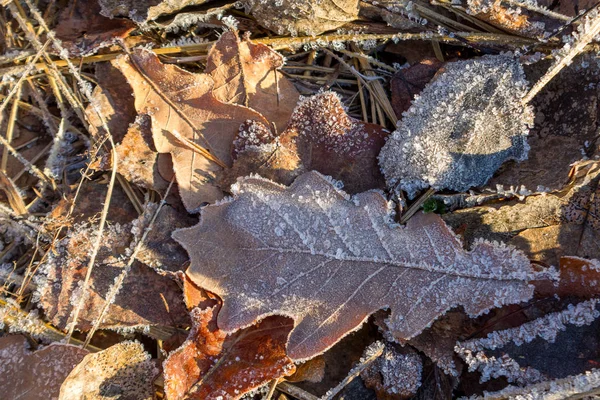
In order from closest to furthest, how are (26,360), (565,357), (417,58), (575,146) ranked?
1. (565,357)
2. (575,146)
3. (26,360)
4. (417,58)

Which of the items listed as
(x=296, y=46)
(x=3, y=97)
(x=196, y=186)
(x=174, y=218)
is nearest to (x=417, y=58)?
(x=296, y=46)

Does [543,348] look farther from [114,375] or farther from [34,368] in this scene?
[34,368]

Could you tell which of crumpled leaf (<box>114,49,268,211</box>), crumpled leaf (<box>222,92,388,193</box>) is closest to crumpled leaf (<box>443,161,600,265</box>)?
crumpled leaf (<box>222,92,388,193</box>)

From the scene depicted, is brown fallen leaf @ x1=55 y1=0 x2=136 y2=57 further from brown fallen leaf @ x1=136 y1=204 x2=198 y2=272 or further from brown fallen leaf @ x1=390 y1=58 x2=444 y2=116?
brown fallen leaf @ x1=390 y1=58 x2=444 y2=116

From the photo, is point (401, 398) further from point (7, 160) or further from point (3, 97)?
point (3, 97)

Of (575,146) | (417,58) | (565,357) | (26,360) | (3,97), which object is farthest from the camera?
(3,97)

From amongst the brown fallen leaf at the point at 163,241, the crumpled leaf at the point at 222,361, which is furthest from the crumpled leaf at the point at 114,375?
the brown fallen leaf at the point at 163,241
